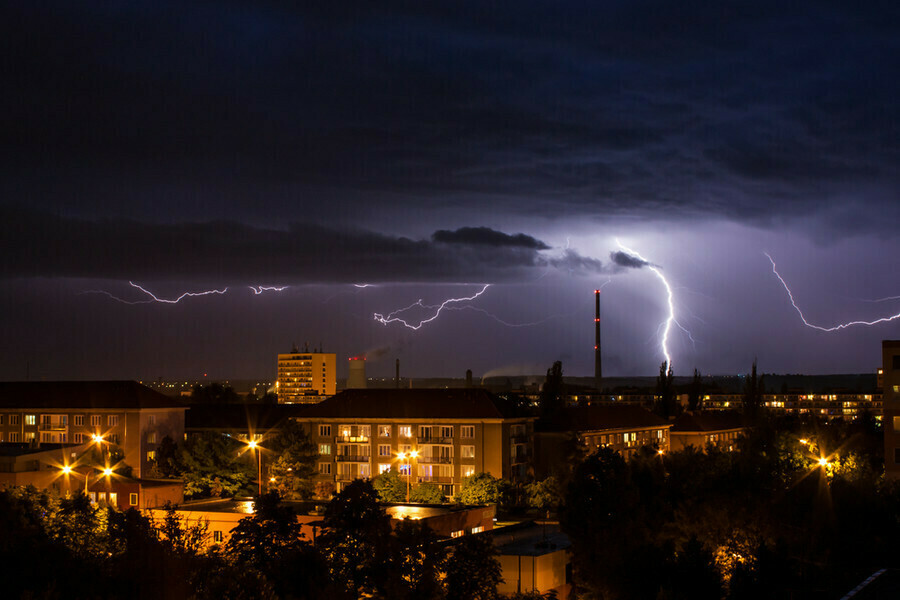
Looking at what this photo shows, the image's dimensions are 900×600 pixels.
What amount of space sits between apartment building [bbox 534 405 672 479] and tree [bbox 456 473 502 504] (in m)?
4.88

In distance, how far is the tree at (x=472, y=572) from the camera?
27.3 m

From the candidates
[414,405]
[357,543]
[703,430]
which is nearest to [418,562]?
[357,543]

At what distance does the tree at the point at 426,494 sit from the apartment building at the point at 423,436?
3.71 metres

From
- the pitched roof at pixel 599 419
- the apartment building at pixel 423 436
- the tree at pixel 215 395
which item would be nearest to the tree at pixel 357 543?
the apartment building at pixel 423 436

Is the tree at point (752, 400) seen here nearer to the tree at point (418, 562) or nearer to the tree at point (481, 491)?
the tree at point (481, 491)

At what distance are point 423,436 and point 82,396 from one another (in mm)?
27529

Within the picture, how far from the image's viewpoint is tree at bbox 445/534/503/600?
89.5ft

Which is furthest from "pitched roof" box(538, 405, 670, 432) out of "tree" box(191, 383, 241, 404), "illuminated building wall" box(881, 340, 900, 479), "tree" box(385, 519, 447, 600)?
"tree" box(191, 383, 241, 404)

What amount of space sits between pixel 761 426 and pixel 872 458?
322 inches

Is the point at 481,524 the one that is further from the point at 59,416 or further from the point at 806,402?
the point at 806,402

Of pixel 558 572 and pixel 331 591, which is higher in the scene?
pixel 331 591

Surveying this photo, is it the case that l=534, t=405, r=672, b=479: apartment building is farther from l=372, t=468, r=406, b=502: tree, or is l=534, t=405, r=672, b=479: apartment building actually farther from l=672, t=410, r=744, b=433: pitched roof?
l=372, t=468, r=406, b=502: tree

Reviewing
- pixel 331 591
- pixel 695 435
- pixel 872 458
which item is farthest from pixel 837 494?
pixel 695 435

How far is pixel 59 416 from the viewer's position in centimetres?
7756
